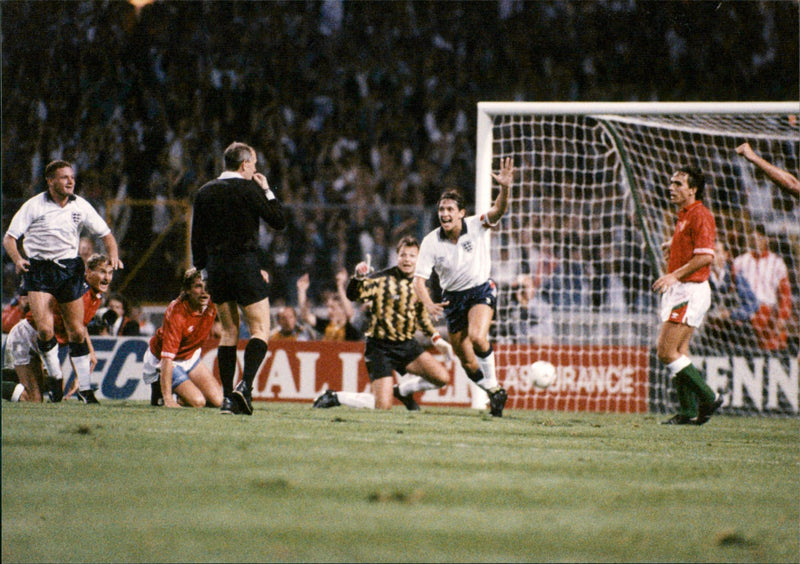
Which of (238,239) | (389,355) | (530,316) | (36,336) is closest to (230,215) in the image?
(238,239)

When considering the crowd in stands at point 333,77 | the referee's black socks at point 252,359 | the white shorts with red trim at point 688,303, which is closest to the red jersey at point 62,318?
the referee's black socks at point 252,359

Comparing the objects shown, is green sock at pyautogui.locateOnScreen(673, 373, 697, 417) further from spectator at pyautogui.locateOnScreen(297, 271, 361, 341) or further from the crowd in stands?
the crowd in stands

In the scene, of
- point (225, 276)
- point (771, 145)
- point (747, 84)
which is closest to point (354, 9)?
point (747, 84)

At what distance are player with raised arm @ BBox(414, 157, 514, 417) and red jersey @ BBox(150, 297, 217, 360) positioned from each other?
5.78ft

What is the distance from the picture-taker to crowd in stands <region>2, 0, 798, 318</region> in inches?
643

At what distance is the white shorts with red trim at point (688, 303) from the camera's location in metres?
7.42

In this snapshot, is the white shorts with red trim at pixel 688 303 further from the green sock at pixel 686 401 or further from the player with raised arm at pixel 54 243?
the player with raised arm at pixel 54 243

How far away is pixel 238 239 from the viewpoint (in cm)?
627

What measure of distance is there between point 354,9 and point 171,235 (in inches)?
302

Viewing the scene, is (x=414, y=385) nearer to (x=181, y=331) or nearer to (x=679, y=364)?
A: (x=181, y=331)

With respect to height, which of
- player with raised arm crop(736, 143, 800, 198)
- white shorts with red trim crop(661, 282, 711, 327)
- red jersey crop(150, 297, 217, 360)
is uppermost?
player with raised arm crop(736, 143, 800, 198)

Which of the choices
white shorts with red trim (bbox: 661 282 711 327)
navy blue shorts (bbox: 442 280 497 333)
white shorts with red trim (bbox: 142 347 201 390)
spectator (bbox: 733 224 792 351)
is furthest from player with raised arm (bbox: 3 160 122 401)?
spectator (bbox: 733 224 792 351)

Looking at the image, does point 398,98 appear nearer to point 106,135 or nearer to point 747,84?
point 106,135

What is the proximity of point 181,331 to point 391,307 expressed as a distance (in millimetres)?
1972
